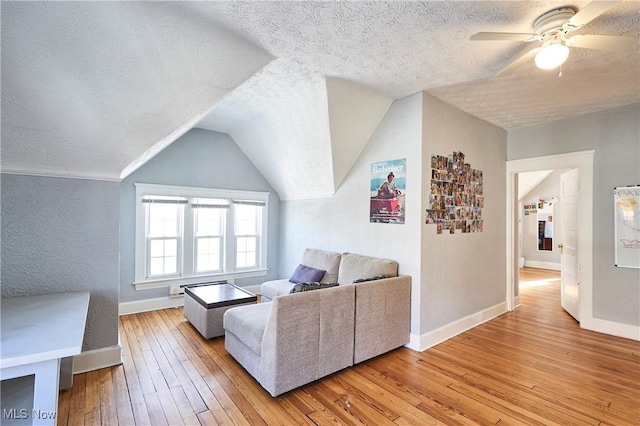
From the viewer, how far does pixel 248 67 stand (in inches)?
99.7

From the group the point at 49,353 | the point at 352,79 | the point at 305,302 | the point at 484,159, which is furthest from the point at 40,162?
the point at 484,159

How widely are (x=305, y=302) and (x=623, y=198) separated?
160 inches

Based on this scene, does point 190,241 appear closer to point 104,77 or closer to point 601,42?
point 104,77

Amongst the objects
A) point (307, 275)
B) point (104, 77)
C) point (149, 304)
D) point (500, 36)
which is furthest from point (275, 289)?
point (500, 36)

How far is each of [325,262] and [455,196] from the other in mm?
1911

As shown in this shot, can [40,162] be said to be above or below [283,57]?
below

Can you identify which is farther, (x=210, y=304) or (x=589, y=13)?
(x=210, y=304)

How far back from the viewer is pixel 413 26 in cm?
211

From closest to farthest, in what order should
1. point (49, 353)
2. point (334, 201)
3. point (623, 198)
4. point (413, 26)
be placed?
point (49, 353) < point (413, 26) < point (623, 198) < point (334, 201)

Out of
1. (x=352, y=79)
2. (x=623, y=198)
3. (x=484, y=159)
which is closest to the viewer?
(x=352, y=79)

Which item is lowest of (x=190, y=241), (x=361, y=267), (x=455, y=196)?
(x=361, y=267)

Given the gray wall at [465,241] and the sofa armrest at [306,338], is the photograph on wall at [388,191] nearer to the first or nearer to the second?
the gray wall at [465,241]

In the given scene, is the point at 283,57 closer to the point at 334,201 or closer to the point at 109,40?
the point at 109,40

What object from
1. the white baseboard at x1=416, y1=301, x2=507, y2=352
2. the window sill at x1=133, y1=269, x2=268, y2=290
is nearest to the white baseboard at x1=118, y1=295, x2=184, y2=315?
the window sill at x1=133, y1=269, x2=268, y2=290
